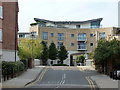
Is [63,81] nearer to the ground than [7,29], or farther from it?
nearer to the ground

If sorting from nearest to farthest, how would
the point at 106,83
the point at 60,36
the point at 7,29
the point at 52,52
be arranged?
the point at 106,83 → the point at 7,29 → the point at 52,52 → the point at 60,36

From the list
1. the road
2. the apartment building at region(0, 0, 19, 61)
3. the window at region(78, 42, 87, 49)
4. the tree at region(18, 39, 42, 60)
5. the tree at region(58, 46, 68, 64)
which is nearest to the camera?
the road

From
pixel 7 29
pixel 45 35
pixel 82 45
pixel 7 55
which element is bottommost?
pixel 7 55

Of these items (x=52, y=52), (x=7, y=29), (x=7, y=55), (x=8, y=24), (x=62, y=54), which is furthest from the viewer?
(x=62, y=54)

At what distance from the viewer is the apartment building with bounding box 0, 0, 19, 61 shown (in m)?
29.6

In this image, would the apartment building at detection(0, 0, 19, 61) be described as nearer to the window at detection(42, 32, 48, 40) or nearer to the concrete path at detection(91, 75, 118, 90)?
the concrete path at detection(91, 75, 118, 90)

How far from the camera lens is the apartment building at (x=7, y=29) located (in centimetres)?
2957

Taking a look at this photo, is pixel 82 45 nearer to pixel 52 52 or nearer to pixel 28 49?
pixel 52 52

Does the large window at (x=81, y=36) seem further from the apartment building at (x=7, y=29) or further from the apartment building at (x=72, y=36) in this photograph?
the apartment building at (x=7, y=29)

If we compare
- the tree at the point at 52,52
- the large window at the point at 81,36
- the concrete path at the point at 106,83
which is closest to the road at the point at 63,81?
the concrete path at the point at 106,83

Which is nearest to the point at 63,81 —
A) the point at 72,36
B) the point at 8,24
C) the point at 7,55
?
the point at 7,55

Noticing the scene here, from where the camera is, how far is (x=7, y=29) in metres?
30.8

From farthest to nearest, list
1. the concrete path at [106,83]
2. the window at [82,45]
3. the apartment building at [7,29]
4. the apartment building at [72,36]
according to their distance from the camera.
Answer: the window at [82,45]
the apartment building at [72,36]
the apartment building at [7,29]
the concrete path at [106,83]

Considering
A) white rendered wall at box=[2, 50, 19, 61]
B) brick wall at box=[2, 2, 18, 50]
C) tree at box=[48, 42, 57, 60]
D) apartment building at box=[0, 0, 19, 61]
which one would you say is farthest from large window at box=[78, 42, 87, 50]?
white rendered wall at box=[2, 50, 19, 61]
